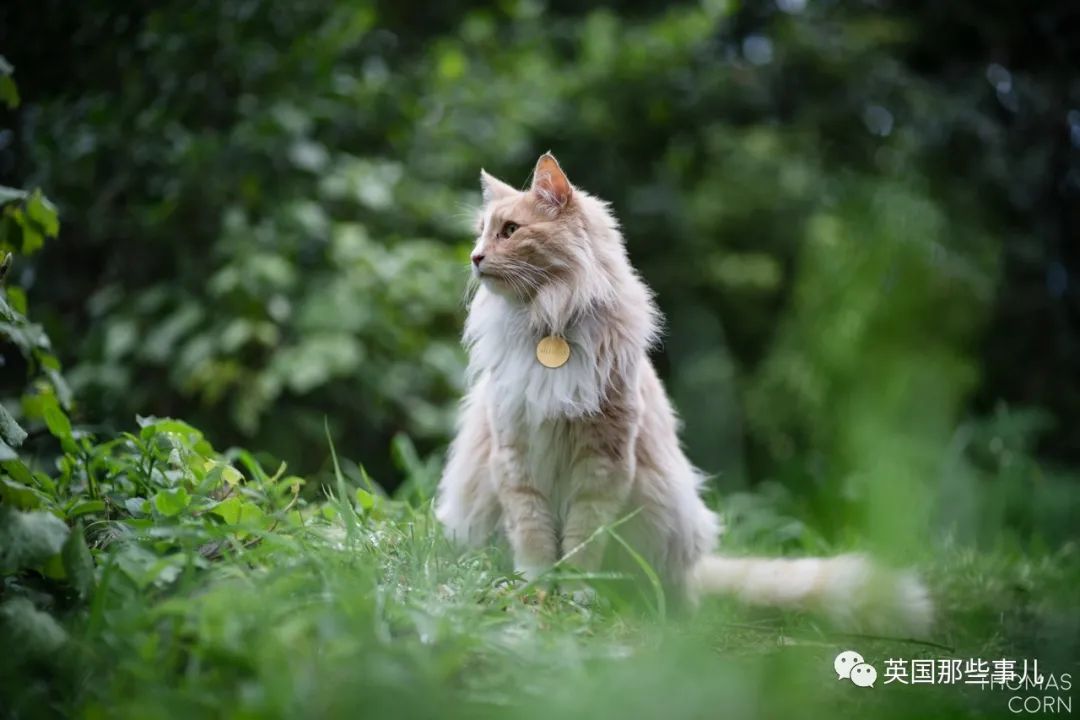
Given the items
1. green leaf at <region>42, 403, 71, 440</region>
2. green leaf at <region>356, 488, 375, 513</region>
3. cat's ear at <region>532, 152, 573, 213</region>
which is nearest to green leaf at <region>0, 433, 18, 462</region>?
green leaf at <region>42, 403, 71, 440</region>

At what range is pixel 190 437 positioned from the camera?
2561 mm

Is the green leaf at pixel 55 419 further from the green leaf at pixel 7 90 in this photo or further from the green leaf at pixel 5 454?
the green leaf at pixel 7 90

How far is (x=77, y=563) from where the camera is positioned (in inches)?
72.3

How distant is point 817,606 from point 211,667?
191 cm

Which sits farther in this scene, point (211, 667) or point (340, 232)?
point (340, 232)

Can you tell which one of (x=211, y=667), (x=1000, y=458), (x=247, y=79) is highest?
(x=247, y=79)

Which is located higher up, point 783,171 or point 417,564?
point 783,171

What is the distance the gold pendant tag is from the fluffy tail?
87 cm

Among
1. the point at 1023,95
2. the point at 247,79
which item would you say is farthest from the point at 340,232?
the point at 1023,95

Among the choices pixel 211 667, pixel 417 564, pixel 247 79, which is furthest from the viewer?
pixel 247 79

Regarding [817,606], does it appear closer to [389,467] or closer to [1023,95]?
[389,467]

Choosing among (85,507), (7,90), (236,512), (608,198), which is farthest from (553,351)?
(608,198)

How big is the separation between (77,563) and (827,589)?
216cm

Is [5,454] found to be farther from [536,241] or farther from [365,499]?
[536,241]
